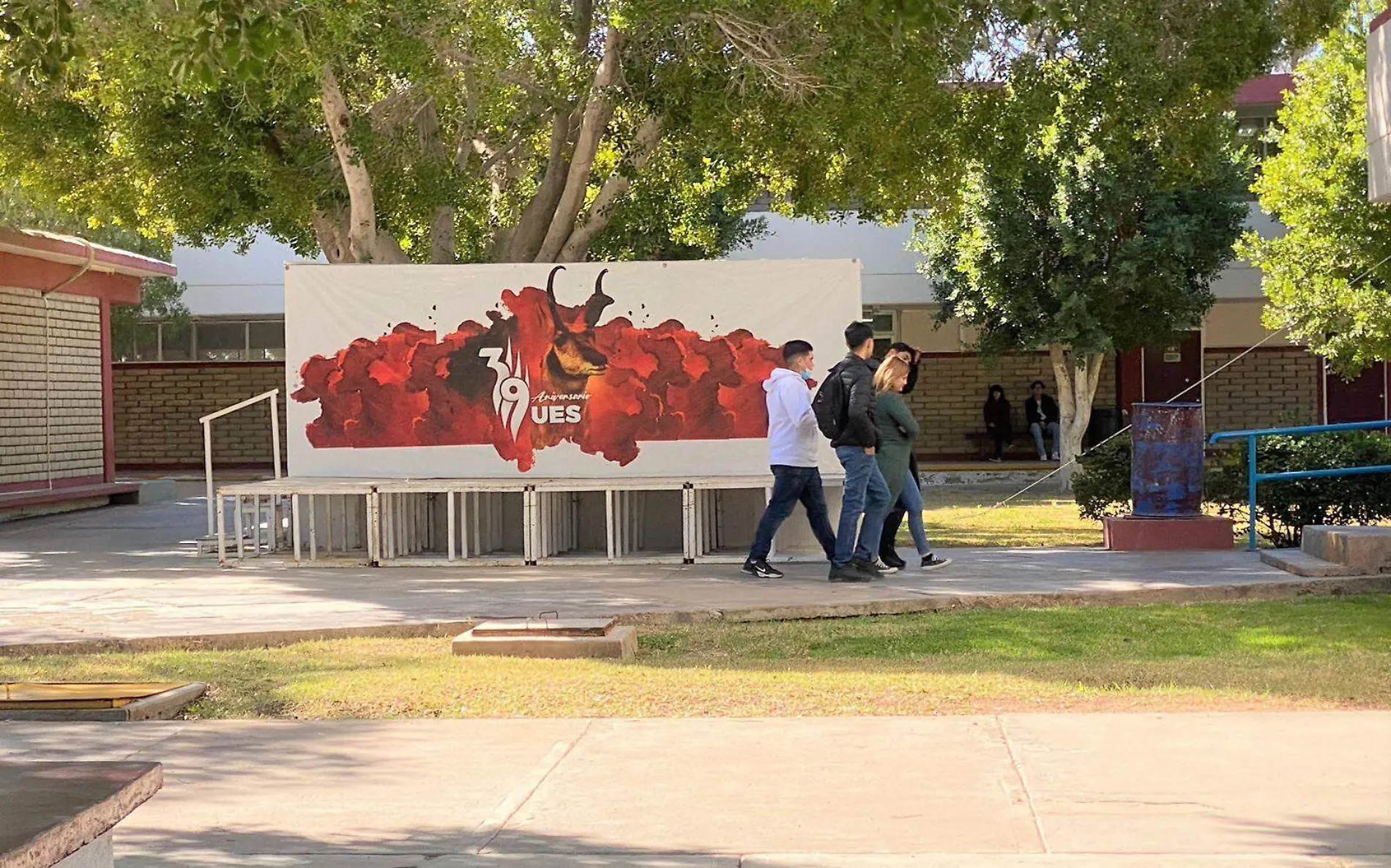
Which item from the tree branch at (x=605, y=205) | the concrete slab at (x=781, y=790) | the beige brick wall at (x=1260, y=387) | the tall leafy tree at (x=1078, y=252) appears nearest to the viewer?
the concrete slab at (x=781, y=790)

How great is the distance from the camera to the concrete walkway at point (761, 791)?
17.6 feet

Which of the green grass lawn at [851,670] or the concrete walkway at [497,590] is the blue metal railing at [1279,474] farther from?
the green grass lawn at [851,670]

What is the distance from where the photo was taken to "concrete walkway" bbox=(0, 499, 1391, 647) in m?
10.8

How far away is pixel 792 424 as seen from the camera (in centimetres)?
1272

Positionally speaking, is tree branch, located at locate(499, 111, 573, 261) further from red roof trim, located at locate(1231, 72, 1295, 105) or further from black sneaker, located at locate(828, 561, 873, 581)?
red roof trim, located at locate(1231, 72, 1295, 105)

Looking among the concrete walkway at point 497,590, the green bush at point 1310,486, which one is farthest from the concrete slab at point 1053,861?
the green bush at point 1310,486

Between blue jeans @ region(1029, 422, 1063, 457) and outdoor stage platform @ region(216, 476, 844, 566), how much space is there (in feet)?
56.7

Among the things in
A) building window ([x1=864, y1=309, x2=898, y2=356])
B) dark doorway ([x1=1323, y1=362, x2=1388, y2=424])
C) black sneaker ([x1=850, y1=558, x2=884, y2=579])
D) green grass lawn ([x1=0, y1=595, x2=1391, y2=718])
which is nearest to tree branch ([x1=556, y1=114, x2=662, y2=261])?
black sneaker ([x1=850, y1=558, x2=884, y2=579])

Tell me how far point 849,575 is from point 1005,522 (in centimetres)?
758

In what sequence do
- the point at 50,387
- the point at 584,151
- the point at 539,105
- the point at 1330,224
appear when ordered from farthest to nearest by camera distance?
1. the point at 1330,224
2. the point at 50,387
3. the point at 539,105
4. the point at 584,151

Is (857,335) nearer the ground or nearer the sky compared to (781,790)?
nearer the sky

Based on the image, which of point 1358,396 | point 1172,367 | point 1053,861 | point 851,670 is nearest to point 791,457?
point 851,670

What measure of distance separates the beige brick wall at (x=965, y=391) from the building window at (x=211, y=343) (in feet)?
42.9

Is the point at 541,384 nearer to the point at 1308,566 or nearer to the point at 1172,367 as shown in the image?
the point at 1308,566
